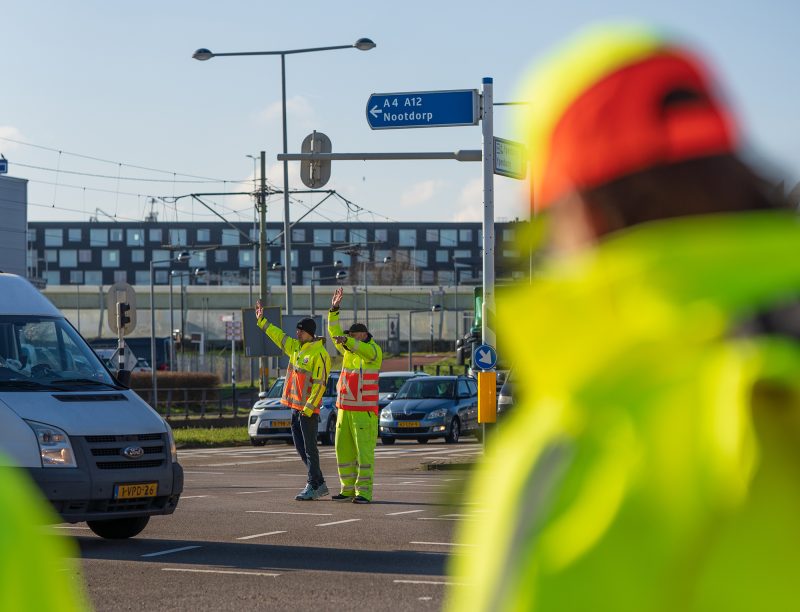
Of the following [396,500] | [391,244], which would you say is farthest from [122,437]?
[391,244]

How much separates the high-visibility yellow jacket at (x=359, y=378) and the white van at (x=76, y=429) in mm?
3844

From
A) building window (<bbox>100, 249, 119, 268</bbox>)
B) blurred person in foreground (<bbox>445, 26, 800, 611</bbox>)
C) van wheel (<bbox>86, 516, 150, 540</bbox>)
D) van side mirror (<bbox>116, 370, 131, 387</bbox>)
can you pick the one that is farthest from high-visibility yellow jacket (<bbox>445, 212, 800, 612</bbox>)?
building window (<bbox>100, 249, 119, 268</bbox>)

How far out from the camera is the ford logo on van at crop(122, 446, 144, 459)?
11305mm

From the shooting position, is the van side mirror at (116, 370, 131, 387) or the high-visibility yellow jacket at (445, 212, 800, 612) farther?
the van side mirror at (116, 370, 131, 387)

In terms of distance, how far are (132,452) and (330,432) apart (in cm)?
2131

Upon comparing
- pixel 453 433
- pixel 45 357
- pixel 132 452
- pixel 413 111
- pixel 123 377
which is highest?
pixel 413 111

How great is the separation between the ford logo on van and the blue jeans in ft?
13.8

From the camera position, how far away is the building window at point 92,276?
13512 cm

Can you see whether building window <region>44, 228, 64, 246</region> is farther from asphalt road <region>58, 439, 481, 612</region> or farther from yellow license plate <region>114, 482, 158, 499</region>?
yellow license plate <region>114, 482, 158, 499</region>

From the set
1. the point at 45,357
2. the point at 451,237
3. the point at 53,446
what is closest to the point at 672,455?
the point at 53,446

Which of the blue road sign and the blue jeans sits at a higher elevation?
the blue road sign

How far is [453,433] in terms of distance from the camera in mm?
32094

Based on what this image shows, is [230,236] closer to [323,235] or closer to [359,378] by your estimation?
[323,235]

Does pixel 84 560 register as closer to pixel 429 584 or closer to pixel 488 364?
pixel 429 584
